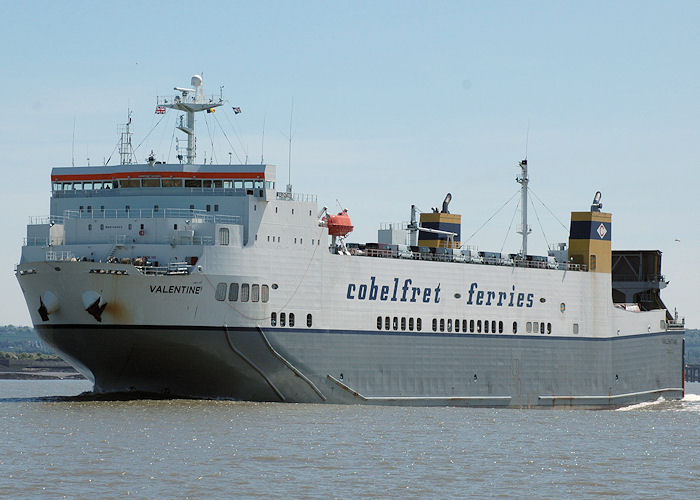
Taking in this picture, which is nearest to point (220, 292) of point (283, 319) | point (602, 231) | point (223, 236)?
point (223, 236)

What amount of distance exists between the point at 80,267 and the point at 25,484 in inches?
609

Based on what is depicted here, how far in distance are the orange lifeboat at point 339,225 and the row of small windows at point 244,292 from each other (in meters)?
4.65

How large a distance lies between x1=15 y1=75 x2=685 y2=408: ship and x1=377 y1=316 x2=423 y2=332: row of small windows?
0.21ft

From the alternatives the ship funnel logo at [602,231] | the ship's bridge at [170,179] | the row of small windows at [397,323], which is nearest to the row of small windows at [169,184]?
the ship's bridge at [170,179]

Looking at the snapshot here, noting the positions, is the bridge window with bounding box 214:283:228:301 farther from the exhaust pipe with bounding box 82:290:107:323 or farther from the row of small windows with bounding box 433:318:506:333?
the row of small windows with bounding box 433:318:506:333

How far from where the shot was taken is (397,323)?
48.7 meters

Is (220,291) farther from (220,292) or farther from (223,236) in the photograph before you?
(223,236)

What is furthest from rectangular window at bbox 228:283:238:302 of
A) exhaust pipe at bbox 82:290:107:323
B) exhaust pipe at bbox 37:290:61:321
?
exhaust pipe at bbox 37:290:61:321

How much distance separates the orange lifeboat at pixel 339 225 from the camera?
47.3 metres

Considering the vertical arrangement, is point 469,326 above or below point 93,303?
below

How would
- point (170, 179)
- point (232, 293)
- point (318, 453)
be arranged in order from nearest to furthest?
point (318, 453), point (232, 293), point (170, 179)

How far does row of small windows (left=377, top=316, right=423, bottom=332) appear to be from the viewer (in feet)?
158

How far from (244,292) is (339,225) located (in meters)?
5.82

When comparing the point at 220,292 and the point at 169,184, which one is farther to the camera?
the point at 169,184
